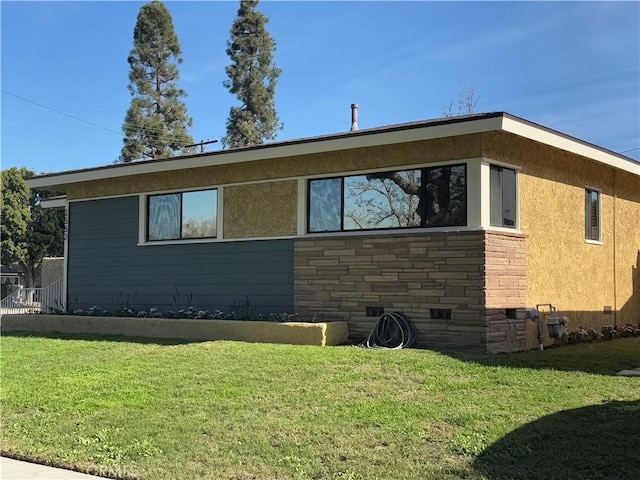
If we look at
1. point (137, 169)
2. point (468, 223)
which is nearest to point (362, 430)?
point (468, 223)

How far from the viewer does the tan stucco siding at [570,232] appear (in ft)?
37.6

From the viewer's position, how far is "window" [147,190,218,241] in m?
14.2

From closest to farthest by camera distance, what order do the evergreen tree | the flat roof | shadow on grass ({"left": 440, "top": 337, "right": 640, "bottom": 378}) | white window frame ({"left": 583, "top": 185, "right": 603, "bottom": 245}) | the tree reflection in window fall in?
shadow on grass ({"left": 440, "top": 337, "right": 640, "bottom": 378}) → the flat roof → the tree reflection in window → white window frame ({"left": 583, "top": 185, "right": 603, "bottom": 245}) → the evergreen tree

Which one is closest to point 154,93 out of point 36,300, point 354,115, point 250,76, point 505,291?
point 250,76

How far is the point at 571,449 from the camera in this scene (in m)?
5.17

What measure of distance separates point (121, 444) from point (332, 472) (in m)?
2.08

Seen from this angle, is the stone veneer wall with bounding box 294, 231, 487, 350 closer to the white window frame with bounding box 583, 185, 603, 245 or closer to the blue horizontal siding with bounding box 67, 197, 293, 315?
the blue horizontal siding with bounding box 67, 197, 293, 315

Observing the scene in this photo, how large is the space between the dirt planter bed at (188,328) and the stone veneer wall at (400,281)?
0.64m

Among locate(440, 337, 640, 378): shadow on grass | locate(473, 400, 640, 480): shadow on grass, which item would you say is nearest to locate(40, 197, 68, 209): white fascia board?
locate(440, 337, 640, 378): shadow on grass

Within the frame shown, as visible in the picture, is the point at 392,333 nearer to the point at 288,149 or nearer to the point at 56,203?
the point at 288,149

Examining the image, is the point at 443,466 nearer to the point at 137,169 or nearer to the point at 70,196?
the point at 137,169

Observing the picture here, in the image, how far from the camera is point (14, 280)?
46.3m

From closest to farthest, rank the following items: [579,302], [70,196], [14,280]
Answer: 1. [579,302]
2. [70,196]
3. [14,280]

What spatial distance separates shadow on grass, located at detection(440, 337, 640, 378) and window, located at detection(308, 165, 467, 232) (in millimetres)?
2380
